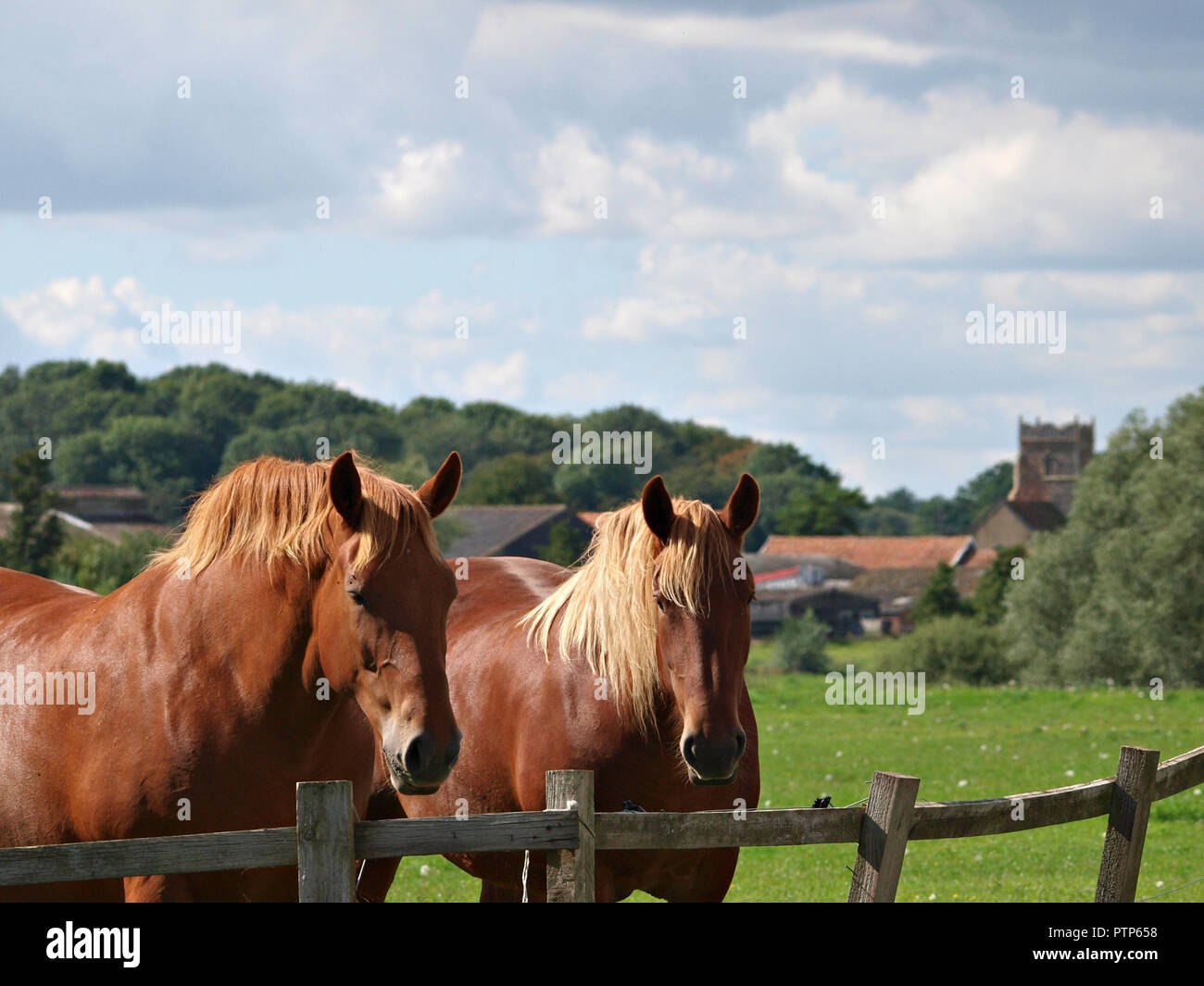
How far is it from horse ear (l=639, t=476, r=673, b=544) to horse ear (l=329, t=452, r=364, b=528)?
1.35 m

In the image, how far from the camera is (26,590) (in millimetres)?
5895

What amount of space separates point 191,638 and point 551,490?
108m

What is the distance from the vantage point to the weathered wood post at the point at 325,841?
4.24 m

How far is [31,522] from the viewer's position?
197 ft

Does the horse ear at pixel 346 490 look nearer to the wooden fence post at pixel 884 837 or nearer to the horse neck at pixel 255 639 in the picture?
→ the horse neck at pixel 255 639

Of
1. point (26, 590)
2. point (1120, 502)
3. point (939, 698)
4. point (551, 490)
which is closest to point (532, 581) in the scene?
point (26, 590)

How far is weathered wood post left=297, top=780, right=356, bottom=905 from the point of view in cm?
424

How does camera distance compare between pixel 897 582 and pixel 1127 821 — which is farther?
pixel 897 582

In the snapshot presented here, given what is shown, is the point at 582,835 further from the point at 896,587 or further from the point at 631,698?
the point at 896,587

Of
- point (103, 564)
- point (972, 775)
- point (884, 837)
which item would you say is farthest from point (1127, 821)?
point (103, 564)

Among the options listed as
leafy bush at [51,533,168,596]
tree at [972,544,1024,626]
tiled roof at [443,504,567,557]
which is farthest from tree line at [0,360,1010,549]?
leafy bush at [51,533,168,596]

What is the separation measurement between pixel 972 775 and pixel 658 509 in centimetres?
1267

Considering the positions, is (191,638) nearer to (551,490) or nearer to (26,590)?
(26,590)

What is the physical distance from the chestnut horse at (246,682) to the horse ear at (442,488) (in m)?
0.01
